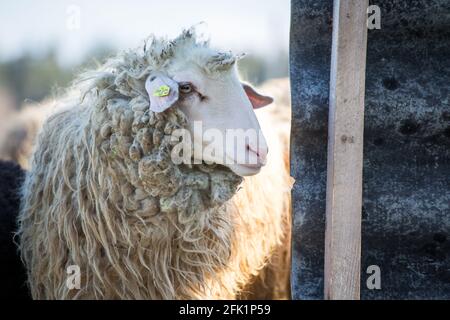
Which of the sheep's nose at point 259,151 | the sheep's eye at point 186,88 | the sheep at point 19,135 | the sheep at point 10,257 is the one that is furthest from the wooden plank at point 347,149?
the sheep at point 19,135

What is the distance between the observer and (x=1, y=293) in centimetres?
383

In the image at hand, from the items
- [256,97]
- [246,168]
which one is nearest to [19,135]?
[256,97]

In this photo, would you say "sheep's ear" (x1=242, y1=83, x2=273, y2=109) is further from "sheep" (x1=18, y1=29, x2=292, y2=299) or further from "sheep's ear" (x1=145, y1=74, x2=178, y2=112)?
"sheep's ear" (x1=145, y1=74, x2=178, y2=112)

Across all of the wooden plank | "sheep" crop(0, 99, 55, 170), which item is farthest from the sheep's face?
"sheep" crop(0, 99, 55, 170)

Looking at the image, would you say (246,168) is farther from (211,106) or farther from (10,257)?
(10,257)

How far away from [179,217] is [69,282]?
76cm

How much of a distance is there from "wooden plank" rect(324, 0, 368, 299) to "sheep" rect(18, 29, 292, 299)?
0.49m

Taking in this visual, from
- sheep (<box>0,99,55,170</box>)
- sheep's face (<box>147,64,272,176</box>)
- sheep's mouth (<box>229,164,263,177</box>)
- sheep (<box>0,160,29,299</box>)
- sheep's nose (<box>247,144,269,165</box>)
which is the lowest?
sheep (<box>0,160,29,299</box>)

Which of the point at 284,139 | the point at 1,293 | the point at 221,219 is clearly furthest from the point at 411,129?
the point at 1,293

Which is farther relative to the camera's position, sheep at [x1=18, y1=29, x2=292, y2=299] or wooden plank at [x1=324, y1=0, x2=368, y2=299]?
sheep at [x1=18, y1=29, x2=292, y2=299]

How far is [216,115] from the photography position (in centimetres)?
330

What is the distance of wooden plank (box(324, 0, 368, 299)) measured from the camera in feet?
9.57

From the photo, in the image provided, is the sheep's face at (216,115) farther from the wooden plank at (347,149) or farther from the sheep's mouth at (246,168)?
the wooden plank at (347,149)

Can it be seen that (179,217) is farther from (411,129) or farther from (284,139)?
(284,139)
